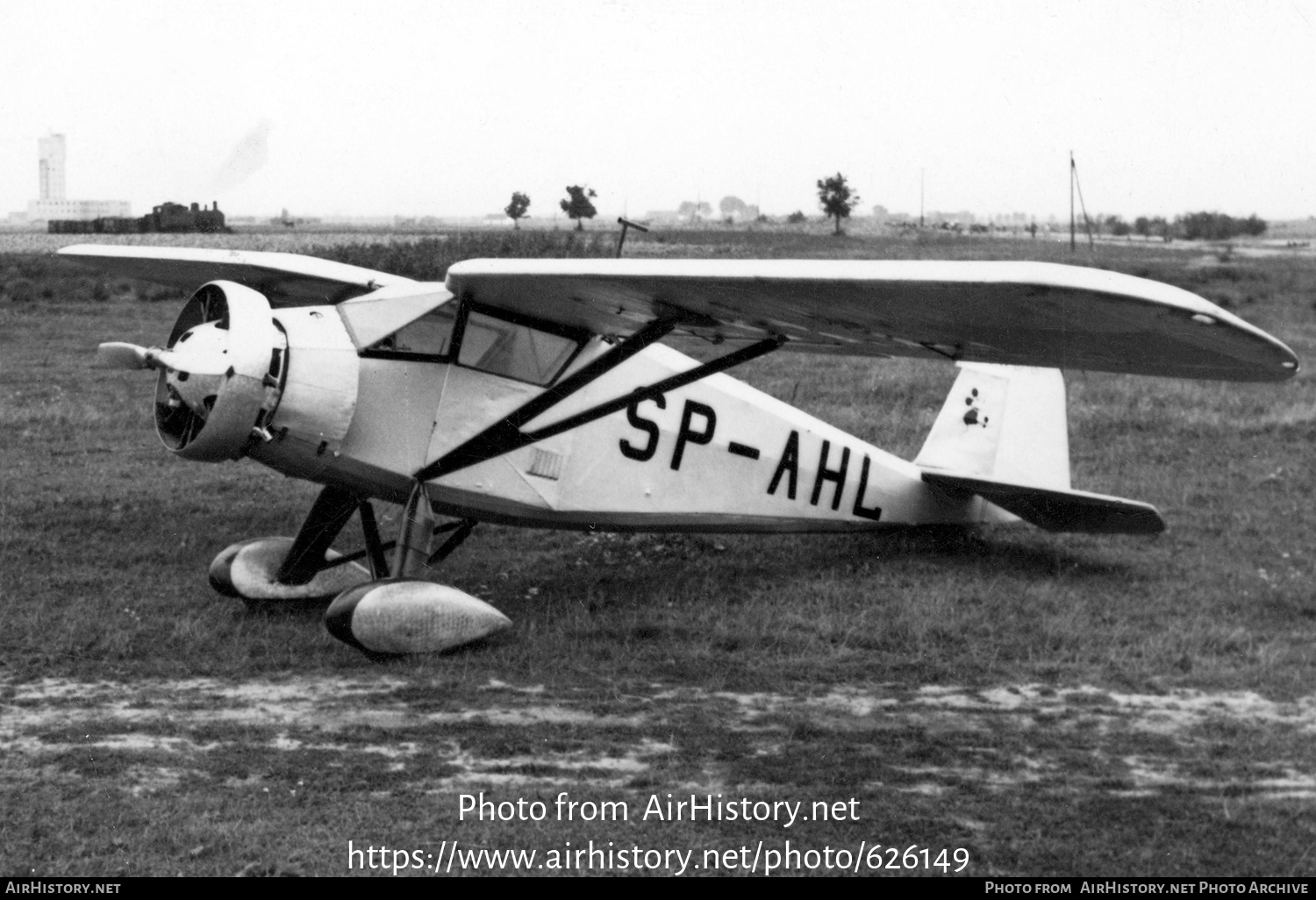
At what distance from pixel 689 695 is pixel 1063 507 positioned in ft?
12.1

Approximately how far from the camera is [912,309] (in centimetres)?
608

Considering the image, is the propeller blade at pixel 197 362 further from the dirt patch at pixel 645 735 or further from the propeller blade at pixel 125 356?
the dirt patch at pixel 645 735

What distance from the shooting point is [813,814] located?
200 inches

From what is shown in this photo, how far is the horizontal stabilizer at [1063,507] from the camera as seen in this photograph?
8.77 meters

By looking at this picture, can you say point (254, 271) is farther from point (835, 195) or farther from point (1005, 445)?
point (835, 195)

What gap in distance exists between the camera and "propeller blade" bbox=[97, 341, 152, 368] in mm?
7039

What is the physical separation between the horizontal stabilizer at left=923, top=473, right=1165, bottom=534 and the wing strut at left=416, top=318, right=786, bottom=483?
264cm

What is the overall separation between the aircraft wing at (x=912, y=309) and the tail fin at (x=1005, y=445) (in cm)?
214

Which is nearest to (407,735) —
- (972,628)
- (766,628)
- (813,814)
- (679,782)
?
(679,782)

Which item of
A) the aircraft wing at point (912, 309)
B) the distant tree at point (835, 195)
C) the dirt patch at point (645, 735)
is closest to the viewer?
the aircraft wing at point (912, 309)

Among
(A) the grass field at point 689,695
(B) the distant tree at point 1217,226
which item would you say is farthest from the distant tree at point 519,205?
(B) the distant tree at point 1217,226

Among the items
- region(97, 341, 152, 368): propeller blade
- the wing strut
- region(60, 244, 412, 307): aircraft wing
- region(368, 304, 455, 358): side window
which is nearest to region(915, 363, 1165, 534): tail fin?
the wing strut

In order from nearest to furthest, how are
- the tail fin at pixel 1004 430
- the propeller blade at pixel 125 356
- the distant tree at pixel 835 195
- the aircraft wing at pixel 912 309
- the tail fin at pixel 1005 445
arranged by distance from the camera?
1. the aircraft wing at pixel 912 309
2. the propeller blade at pixel 125 356
3. the tail fin at pixel 1005 445
4. the tail fin at pixel 1004 430
5. the distant tree at pixel 835 195

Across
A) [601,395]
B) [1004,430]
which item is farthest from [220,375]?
[1004,430]
